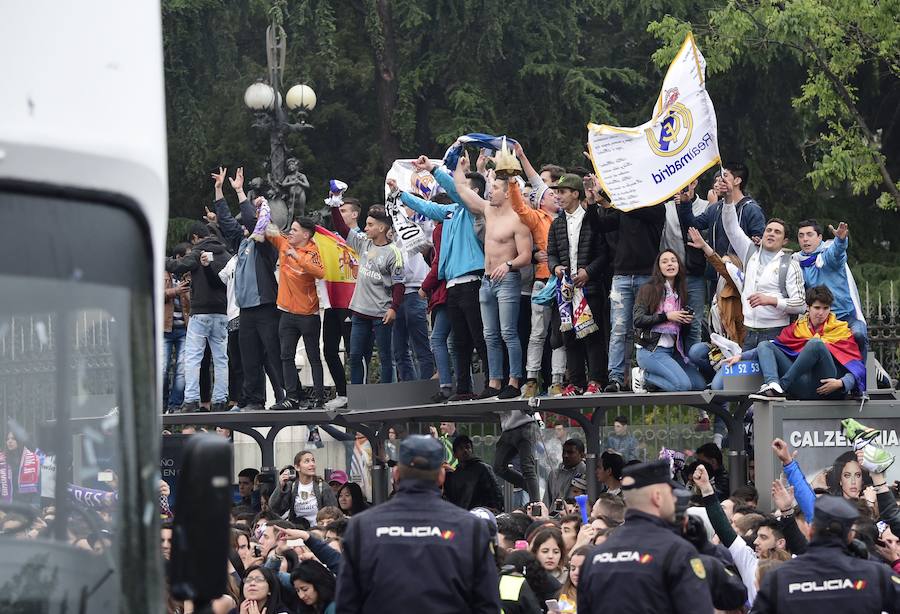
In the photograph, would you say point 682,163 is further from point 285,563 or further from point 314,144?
point 314,144

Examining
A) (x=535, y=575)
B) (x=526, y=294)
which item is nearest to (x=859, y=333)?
(x=526, y=294)

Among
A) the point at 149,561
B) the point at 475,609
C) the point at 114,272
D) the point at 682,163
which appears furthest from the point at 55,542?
the point at 682,163

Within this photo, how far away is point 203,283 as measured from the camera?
16.4 meters

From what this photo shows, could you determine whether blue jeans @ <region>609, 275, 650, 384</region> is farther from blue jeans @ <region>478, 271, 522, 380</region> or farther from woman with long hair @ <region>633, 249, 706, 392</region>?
blue jeans @ <region>478, 271, 522, 380</region>

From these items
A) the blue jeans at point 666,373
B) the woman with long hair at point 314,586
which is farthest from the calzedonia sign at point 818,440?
the woman with long hair at point 314,586

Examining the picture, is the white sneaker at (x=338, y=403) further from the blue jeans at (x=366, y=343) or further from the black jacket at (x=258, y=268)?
the black jacket at (x=258, y=268)

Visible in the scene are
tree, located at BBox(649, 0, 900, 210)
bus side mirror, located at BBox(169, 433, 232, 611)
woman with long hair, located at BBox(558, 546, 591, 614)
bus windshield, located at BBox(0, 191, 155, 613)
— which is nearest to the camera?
bus side mirror, located at BBox(169, 433, 232, 611)

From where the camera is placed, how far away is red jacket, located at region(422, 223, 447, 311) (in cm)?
1470

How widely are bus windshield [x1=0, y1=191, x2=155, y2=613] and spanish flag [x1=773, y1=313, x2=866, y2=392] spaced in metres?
8.51

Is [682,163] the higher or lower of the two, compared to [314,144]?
lower

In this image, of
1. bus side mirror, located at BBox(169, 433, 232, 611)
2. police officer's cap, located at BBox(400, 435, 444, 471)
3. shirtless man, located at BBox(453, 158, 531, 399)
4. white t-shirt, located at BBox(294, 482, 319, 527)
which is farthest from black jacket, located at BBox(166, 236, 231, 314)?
bus side mirror, located at BBox(169, 433, 232, 611)

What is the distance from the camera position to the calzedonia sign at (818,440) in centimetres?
1225

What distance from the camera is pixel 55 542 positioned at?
14.5 feet

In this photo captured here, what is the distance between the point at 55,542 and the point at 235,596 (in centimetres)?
542
